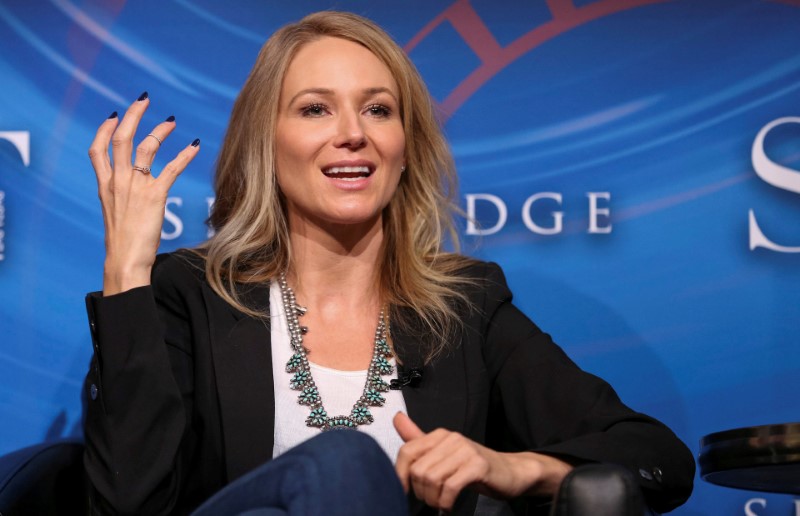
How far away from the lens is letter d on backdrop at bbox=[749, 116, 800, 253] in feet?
8.73

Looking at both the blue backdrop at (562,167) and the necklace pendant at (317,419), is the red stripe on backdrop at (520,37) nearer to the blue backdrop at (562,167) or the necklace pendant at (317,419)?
the blue backdrop at (562,167)

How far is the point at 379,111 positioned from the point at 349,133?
0.15 m

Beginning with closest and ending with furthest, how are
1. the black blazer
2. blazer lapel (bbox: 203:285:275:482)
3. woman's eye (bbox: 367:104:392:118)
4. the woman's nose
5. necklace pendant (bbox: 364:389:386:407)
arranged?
the black blazer < blazer lapel (bbox: 203:285:275:482) < necklace pendant (bbox: 364:389:386:407) < the woman's nose < woman's eye (bbox: 367:104:392:118)

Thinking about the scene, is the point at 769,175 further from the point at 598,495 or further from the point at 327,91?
the point at 598,495

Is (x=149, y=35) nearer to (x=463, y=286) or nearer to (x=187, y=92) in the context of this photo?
(x=187, y=92)

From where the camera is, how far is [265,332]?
220 centimetres

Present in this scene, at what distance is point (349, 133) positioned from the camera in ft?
7.43

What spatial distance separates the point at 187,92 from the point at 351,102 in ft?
1.89

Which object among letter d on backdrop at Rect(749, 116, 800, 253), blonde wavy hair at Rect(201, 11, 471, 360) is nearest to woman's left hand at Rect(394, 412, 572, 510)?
blonde wavy hair at Rect(201, 11, 471, 360)

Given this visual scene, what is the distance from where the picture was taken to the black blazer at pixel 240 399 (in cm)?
187

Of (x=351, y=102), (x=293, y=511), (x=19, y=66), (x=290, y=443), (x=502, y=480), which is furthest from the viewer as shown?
(x=19, y=66)

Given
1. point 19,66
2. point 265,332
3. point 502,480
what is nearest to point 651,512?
point 502,480

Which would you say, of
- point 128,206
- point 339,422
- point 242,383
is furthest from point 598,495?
point 128,206

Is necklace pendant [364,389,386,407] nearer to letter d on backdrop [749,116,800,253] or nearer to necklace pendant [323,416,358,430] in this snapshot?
necklace pendant [323,416,358,430]
